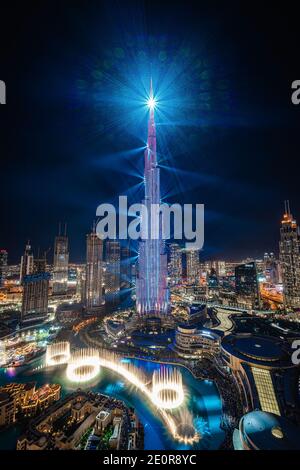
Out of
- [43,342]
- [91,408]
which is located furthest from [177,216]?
[43,342]

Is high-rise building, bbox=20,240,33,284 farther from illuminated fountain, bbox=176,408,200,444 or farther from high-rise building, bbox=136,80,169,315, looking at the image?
illuminated fountain, bbox=176,408,200,444

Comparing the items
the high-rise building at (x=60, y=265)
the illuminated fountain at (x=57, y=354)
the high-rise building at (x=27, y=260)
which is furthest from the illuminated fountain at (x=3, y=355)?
the high-rise building at (x=27, y=260)

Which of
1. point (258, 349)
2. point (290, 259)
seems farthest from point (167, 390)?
point (290, 259)

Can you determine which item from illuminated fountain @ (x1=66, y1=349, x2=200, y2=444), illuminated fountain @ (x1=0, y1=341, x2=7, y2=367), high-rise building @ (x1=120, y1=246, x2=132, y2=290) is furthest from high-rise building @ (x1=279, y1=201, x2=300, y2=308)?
illuminated fountain @ (x1=0, y1=341, x2=7, y2=367)

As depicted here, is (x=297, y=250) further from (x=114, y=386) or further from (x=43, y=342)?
(x=43, y=342)

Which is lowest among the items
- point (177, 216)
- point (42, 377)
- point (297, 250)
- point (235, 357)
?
point (42, 377)

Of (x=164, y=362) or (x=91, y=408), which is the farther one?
(x=164, y=362)

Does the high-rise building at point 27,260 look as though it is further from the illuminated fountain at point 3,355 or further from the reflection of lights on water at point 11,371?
the reflection of lights on water at point 11,371

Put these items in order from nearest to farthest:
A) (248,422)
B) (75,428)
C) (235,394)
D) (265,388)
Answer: (248,422) < (75,428) < (265,388) < (235,394)
